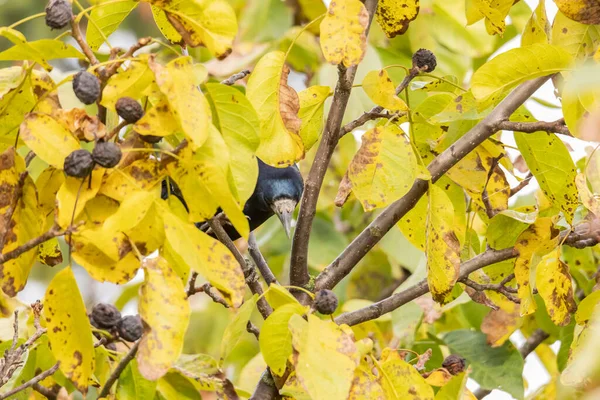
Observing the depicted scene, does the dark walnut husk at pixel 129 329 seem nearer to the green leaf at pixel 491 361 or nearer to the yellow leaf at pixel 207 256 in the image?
the yellow leaf at pixel 207 256

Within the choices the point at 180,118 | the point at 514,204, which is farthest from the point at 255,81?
the point at 514,204

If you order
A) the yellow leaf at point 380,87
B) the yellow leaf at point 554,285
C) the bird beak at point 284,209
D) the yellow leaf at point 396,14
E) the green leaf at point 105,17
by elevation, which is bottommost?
the bird beak at point 284,209

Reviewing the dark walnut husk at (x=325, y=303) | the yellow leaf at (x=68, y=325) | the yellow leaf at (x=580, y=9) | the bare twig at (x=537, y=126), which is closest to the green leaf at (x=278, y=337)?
the dark walnut husk at (x=325, y=303)

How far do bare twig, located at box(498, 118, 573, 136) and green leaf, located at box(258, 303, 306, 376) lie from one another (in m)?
0.68

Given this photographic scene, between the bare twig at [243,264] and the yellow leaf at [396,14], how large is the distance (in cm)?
58

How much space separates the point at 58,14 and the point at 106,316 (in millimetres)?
528

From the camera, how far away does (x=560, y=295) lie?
5.71 ft

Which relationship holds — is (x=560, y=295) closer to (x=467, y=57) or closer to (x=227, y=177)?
(x=227, y=177)

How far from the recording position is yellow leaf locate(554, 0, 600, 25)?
174 centimetres

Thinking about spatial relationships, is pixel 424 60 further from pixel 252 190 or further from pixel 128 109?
pixel 128 109

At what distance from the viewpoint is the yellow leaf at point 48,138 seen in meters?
1.39

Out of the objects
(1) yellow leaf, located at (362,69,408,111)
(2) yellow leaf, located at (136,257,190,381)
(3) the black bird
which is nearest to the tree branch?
(1) yellow leaf, located at (362,69,408,111)

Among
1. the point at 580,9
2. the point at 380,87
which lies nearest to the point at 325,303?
the point at 380,87

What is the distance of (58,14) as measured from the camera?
144 cm
